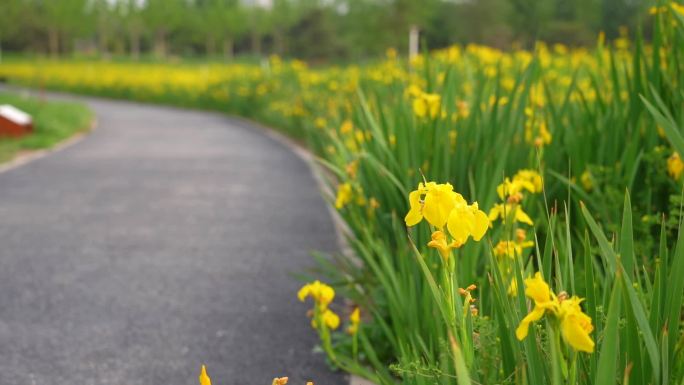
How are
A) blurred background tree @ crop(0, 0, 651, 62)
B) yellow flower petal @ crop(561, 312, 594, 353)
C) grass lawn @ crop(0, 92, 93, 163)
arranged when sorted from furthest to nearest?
blurred background tree @ crop(0, 0, 651, 62) < grass lawn @ crop(0, 92, 93, 163) < yellow flower petal @ crop(561, 312, 594, 353)

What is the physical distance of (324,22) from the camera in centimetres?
5066

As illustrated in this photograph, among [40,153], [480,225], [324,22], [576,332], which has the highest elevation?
[324,22]

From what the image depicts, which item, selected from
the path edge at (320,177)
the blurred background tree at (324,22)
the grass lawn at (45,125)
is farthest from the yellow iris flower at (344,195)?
the blurred background tree at (324,22)

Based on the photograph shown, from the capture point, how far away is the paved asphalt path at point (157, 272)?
3.15 meters

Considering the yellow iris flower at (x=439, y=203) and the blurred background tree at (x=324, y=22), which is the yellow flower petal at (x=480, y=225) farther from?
the blurred background tree at (x=324, y=22)

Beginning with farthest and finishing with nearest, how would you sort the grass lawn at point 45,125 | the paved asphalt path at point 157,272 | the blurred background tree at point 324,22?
the blurred background tree at point 324,22
the grass lawn at point 45,125
the paved asphalt path at point 157,272

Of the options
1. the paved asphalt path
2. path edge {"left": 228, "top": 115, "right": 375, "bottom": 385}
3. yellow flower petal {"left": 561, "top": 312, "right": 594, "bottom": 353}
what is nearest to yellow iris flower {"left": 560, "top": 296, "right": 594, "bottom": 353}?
yellow flower petal {"left": 561, "top": 312, "right": 594, "bottom": 353}

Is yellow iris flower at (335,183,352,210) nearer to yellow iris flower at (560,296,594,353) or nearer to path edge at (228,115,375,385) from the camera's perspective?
path edge at (228,115,375,385)

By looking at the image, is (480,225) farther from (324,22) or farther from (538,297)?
(324,22)

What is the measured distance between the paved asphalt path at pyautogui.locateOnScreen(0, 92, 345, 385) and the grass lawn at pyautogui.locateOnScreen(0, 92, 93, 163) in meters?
1.61

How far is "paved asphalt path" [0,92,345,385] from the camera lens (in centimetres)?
315

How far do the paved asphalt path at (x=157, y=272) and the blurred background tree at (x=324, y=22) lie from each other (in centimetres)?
3069

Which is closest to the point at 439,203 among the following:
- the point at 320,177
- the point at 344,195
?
the point at 344,195

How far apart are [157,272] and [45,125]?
350 inches
